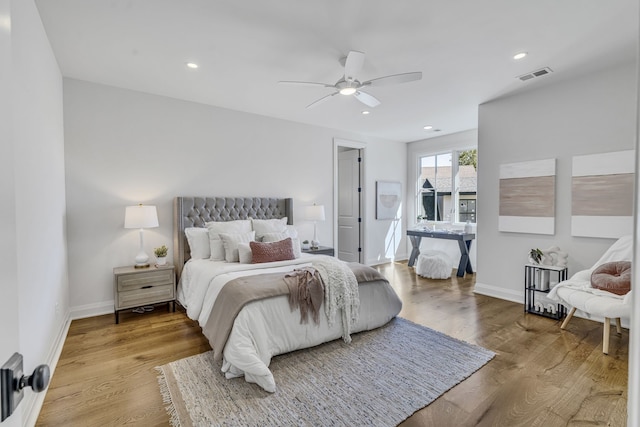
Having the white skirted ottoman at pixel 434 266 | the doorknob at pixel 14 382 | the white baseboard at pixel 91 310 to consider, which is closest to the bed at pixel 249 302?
the white baseboard at pixel 91 310

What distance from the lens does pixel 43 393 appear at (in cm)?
215

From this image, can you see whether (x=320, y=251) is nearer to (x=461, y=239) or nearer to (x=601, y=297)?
(x=461, y=239)

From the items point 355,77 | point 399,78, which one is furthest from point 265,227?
point 399,78

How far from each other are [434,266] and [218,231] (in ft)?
12.0

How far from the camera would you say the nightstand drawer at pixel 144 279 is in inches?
135

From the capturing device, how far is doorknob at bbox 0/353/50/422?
1.92 feet

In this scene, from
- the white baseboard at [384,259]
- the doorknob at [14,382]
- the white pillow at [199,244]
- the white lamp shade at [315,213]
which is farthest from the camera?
the white baseboard at [384,259]

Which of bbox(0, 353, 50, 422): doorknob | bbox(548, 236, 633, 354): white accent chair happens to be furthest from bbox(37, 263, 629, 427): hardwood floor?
bbox(0, 353, 50, 422): doorknob

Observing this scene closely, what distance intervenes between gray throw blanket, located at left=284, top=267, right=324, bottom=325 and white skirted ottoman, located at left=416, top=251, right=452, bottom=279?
3.22m

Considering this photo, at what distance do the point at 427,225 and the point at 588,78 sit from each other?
3696 mm

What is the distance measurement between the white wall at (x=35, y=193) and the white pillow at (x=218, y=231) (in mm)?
1418

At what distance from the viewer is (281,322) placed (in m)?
2.57

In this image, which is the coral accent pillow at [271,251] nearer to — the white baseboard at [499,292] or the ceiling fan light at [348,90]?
the ceiling fan light at [348,90]

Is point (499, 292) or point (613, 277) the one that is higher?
point (613, 277)
